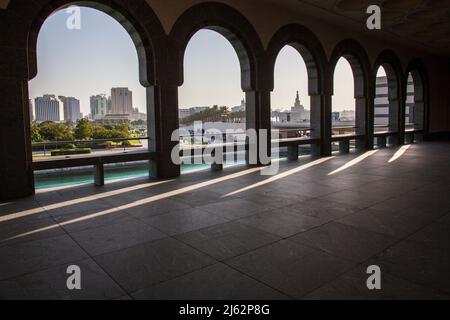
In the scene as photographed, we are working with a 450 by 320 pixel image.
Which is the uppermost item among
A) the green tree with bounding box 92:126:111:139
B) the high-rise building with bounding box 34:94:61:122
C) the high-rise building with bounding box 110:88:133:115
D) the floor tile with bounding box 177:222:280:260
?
the high-rise building with bounding box 110:88:133:115

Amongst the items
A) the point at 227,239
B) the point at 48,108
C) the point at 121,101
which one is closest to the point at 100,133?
the point at 48,108

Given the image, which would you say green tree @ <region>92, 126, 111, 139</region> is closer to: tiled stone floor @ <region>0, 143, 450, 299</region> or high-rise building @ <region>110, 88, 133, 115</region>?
tiled stone floor @ <region>0, 143, 450, 299</region>

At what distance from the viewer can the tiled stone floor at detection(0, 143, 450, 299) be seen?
9.62 ft

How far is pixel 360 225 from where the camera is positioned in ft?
14.8

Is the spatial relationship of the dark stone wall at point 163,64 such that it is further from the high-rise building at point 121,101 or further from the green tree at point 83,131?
the high-rise building at point 121,101

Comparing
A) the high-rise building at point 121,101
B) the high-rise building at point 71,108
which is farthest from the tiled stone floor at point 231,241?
the high-rise building at point 121,101

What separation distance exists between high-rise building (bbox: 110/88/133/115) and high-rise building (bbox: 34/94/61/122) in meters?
3.44

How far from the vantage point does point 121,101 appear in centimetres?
1523

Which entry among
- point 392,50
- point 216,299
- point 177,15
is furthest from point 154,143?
point 392,50

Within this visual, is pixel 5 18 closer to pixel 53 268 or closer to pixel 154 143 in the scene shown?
pixel 154 143

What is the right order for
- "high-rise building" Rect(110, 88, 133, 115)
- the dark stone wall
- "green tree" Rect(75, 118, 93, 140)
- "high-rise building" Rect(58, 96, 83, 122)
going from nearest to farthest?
the dark stone wall < "green tree" Rect(75, 118, 93, 140) < "high-rise building" Rect(58, 96, 83, 122) < "high-rise building" Rect(110, 88, 133, 115)


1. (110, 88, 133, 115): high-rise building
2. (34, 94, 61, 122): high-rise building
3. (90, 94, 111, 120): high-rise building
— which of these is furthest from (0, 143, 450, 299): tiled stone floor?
(110, 88, 133, 115): high-rise building

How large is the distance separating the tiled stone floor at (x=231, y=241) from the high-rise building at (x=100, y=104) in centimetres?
661

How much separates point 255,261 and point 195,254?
2.12 ft
